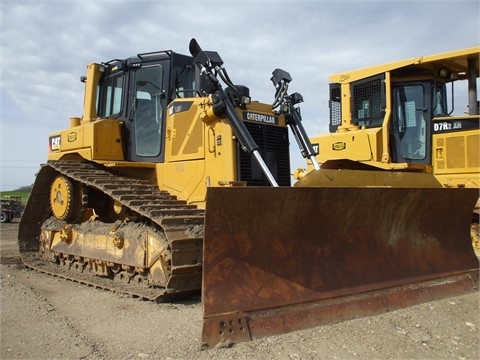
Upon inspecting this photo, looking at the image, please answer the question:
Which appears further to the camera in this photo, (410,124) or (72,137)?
(410,124)

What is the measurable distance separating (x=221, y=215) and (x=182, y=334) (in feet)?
3.47

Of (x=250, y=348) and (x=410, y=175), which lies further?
(x=410, y=175)

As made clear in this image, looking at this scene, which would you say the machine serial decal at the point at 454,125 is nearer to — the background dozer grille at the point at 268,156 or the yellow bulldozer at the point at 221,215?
the yellow bulldozer at the point at 221,215

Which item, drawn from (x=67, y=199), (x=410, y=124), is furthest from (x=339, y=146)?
(x=67, y=199)

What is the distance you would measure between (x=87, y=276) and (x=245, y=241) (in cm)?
329

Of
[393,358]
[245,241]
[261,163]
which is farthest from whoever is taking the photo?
[261,163]

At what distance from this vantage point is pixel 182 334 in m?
4.04

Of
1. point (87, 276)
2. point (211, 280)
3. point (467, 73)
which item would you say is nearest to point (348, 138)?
point (467, 73)

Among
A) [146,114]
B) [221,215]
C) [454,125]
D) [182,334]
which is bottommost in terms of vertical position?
[182,334]

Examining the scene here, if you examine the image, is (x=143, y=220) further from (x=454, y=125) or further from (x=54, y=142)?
(x=454, y=125)

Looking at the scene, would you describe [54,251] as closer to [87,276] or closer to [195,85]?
[87,276]

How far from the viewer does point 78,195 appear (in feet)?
23.3

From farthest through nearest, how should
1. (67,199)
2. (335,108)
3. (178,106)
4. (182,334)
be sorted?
(335,108)
(67,199)
(178,106)
(182,334)

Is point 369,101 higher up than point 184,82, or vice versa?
point 369,101
